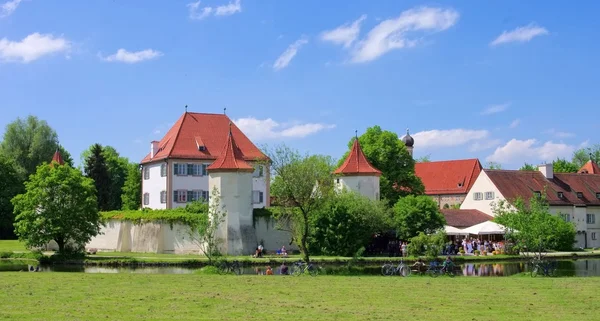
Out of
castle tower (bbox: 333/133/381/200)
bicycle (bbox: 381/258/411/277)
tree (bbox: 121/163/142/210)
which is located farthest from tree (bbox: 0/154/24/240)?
bicycle (bbox: 381/258/411/277)

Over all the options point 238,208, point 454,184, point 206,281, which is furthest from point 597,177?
point 206,281

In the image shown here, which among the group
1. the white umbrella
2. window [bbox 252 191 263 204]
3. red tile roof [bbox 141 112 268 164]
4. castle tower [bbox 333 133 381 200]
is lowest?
the white umbrella

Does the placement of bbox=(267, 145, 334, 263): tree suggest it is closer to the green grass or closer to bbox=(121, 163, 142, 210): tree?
the green grass

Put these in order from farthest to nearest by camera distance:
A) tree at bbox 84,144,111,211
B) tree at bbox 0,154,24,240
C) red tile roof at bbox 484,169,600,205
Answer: tree at bbox 84,144,111,211, tree at bbox 0,154,24,240, red tile roof at bbox 484,169,600,205

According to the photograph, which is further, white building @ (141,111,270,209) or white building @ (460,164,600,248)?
white building @ (460,164,600,248)

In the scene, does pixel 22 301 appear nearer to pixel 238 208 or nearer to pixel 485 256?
pixel 238 208

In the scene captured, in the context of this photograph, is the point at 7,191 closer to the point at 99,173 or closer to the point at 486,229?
the point at 99,173

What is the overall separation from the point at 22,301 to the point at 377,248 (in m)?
38.8

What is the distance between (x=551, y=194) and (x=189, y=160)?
120ft

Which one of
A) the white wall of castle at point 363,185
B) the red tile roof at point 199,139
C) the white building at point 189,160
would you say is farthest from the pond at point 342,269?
the red tile roof at point 199,139

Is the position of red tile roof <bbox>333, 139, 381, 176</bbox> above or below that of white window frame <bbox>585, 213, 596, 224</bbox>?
above

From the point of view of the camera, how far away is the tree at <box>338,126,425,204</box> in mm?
71812

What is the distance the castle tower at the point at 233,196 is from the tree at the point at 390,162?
21.2 m

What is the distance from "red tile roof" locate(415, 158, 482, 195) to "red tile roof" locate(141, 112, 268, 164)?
30710 millimetres
